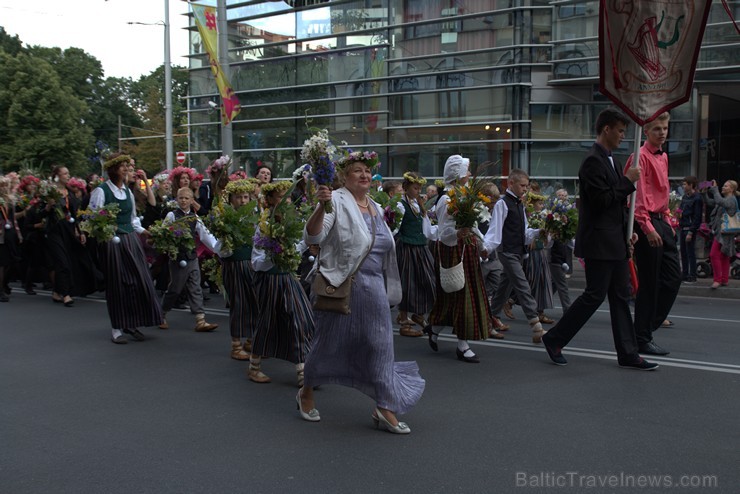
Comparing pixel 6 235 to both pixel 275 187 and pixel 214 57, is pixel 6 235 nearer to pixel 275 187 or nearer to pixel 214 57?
pixel 214 57

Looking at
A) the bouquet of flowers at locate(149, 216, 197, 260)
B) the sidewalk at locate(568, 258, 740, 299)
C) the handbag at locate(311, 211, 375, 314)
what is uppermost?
the bouquet of flowers at locate(149, 216, 197, 260)

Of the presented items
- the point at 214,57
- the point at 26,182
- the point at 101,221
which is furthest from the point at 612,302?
the point at 214,57

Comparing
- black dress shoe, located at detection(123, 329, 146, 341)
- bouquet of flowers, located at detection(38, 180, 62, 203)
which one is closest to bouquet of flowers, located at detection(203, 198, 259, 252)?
black dress shoe, located at detection(123, 329, 146, 341)

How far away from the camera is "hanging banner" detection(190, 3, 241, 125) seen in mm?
18109

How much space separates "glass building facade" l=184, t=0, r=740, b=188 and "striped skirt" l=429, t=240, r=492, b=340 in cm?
1387

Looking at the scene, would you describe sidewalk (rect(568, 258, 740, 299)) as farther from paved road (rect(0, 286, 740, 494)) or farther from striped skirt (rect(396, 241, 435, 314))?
striped skirt (rect(396, 241, 435, 314))

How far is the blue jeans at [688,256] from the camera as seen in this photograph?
14938 mm

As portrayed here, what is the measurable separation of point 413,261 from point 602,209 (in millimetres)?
3272

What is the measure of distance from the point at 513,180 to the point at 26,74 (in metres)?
52.6

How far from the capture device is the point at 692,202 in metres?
15.2

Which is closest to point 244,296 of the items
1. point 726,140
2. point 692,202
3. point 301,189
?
point 301,189

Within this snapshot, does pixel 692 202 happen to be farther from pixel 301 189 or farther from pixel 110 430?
pixel 110 430

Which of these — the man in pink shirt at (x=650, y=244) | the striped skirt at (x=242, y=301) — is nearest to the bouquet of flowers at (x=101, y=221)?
the striped skirt at (x=242, y=301)

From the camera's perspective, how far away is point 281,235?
267 inches
